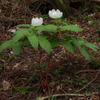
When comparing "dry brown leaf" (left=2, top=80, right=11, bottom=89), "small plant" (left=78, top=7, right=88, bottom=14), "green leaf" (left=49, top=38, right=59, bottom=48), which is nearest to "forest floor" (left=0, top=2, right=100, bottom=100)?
"dry brown leaf" (left=2, top=80, right=11, bottom=89)

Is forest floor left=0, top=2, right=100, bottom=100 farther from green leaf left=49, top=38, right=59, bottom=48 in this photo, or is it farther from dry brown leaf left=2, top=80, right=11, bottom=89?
green leaf left=49, top=38, right=59, bottom=48

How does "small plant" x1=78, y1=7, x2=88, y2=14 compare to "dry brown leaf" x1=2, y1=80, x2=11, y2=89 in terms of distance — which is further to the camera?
"small plant" x1=78, y1=7, x2=88, y2=14

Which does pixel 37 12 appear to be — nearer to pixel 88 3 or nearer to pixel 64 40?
pixel 88 3

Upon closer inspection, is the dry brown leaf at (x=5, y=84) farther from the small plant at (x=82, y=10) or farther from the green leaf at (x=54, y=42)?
the small plant at (x=82, y=10)

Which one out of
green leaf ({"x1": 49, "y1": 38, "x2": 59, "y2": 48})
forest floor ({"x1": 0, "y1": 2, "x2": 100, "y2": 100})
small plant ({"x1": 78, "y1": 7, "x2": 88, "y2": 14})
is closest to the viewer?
green leaf ({"x1": 49, "y1": 38, "x2": 59, "y2": 48})

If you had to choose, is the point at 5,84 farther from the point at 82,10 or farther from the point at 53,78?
the point at 82,10

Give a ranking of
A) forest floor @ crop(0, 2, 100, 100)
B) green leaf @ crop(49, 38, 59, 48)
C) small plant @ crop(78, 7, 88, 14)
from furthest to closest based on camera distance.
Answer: small plant @ crop(78, 7, 88, 14)
forest floor @ crop(0, 2, 100, 100)
green leaf @ crop(49, 38, 59, 48)

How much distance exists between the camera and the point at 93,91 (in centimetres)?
187

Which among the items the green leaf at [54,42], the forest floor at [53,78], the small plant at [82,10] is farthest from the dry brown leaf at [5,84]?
the small plant at [82,10]

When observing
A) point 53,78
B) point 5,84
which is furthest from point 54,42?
point 5,84

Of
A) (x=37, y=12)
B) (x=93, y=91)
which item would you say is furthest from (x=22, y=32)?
(x=37, y=12)

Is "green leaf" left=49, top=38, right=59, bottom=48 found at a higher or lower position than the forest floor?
higher

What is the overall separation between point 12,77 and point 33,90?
1.58 ft

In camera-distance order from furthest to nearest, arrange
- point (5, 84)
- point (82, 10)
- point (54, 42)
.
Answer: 1. point (82, 10)
2. point (5, 84)
3. point (54, 42)
